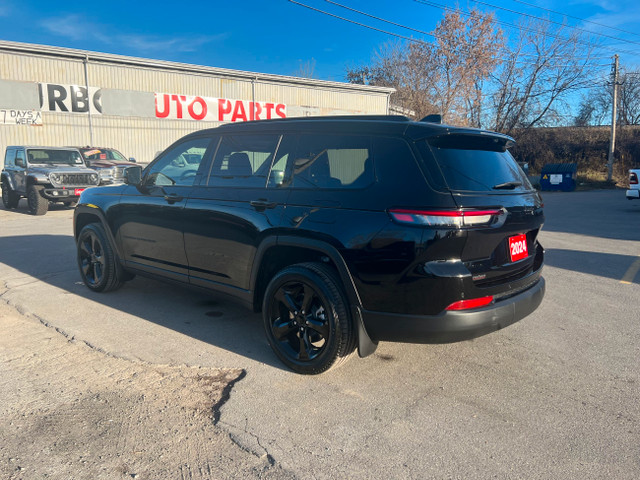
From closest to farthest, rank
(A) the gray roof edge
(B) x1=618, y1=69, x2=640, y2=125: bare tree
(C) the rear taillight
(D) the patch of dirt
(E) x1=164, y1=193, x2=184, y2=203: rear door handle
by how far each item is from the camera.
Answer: (D) the patch of dirt, (C) the rear taillight, (E) x1=164, y1=193, x2=184, y2=203: rear door handle, (A) the gray roof edge, (B) x1=618, y1=69, x2=640, y2=125: bare tree

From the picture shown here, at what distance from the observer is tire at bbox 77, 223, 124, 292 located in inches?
210

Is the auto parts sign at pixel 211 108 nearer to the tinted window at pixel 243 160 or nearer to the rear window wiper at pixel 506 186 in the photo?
the tinted window at pixel 243 160

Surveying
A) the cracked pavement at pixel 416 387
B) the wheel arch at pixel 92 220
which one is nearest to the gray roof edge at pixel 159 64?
the wheel arch at pixel 92 220

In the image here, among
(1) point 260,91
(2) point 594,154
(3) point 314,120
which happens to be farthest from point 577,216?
(2) point 594,154

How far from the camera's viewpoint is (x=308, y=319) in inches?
136

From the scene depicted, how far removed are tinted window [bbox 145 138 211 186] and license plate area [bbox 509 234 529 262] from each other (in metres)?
2.77

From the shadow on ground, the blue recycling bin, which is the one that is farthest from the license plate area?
the blue recycling bin

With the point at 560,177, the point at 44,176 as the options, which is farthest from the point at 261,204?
the point at 560,177

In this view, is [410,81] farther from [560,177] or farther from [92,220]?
[92,220]

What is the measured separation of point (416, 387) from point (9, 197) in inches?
590

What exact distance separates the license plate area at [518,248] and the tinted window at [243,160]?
1.87 meters

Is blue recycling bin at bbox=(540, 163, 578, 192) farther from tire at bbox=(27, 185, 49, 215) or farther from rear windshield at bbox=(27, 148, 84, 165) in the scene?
tire at bbox=(27, 185, 49, 215)

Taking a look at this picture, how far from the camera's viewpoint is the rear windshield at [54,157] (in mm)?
13587

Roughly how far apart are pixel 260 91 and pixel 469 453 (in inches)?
1055
